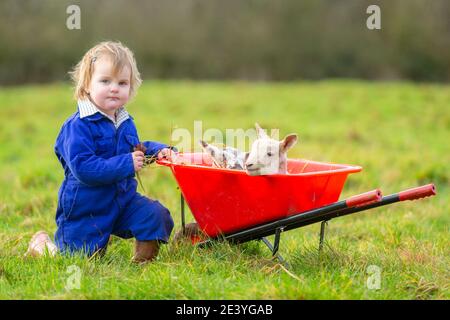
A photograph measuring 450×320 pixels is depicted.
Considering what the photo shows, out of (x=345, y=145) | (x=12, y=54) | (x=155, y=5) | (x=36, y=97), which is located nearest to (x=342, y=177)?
(x=345, y=145)

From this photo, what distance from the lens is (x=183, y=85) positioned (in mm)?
16828

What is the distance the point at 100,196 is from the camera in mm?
3689

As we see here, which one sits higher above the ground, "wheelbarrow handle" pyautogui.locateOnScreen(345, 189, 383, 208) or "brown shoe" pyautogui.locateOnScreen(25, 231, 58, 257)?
"wheelbarrow handle" pyautogui.locateOnScreen(345, 189, 383, 208)

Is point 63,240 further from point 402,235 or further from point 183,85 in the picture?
point 183,85

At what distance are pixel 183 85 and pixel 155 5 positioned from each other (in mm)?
6215

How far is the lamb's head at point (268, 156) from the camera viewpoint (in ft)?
11.1

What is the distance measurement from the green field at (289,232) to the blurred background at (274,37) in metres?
8.38

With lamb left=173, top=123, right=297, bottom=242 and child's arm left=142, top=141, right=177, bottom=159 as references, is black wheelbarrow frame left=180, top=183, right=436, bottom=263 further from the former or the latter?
child's arm left=142, top=141, right=177, bottom=159

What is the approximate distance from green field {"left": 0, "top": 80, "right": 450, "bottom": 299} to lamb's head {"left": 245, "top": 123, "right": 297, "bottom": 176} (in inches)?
20.6

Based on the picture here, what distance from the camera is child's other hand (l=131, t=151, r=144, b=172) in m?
3.53

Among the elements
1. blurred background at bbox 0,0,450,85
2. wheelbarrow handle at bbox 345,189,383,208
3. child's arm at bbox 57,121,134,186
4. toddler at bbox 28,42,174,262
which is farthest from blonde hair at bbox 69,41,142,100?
blurred background at bbox 0,0,450,85

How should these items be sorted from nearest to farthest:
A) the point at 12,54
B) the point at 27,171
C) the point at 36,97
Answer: the point at 27,171, the point at 36,97, the point at 12,54

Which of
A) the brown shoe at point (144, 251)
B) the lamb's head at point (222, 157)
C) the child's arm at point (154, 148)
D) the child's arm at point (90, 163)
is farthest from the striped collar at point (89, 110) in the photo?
the brown shoe at point (144, 251)

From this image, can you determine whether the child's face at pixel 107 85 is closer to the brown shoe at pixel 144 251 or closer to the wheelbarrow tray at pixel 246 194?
the wheelbarrow tray at pixel 246 194
